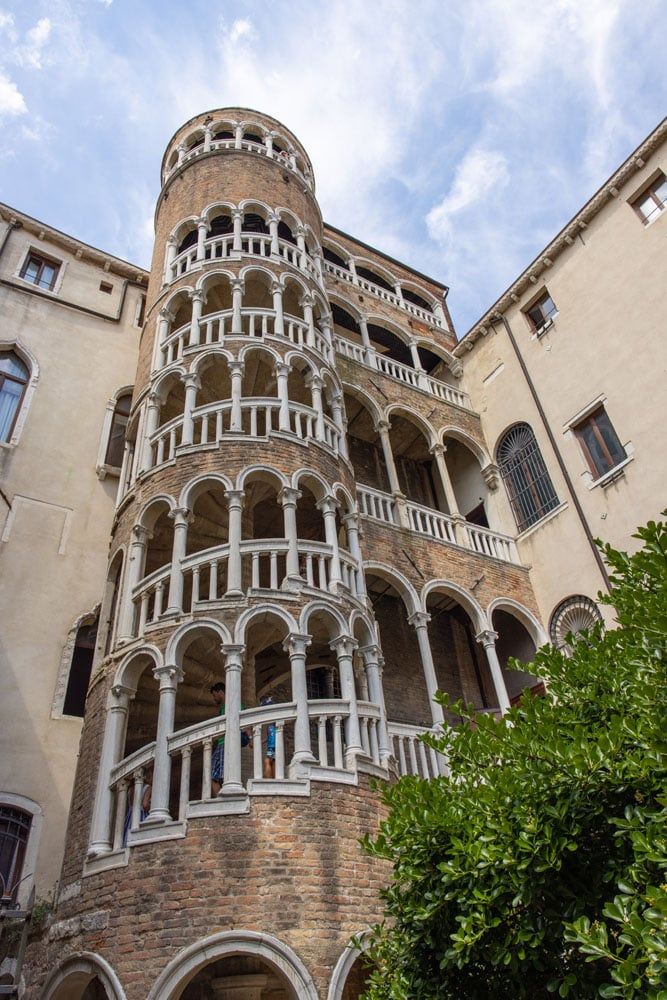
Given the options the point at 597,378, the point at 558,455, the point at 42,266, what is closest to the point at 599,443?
the point at 558,455

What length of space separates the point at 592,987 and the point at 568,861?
2.19 ft

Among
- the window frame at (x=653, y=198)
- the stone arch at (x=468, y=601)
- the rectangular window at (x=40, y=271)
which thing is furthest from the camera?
the rectangular window at (x=40, y=271)

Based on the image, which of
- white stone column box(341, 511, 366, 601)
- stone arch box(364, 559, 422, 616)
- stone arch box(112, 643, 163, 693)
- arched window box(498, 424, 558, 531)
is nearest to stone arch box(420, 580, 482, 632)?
stone arch box(364, 559, 422, 616)

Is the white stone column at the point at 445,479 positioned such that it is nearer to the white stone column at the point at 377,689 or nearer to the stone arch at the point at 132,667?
the white stone column at the point at 377,689

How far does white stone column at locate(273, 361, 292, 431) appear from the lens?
1181 cm

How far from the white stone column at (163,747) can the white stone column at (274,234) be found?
31.6 ft

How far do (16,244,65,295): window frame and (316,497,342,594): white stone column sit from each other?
10.1 m

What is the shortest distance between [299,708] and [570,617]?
7.83 metres

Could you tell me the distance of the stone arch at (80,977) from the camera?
6.98 metres

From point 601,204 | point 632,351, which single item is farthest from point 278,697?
point 601,204

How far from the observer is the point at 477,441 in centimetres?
1775

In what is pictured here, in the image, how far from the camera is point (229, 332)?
1323 centimetres

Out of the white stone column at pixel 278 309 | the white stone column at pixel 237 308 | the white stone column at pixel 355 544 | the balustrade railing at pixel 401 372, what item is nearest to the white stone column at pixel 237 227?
the white stone column at pixel 237 308

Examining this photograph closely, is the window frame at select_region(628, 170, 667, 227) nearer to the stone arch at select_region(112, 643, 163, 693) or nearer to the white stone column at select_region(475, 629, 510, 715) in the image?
the white stone column at select_region(475, 629, 510, 715)
